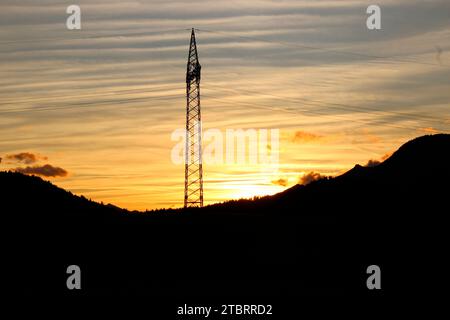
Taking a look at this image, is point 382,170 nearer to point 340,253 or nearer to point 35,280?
point 340,253

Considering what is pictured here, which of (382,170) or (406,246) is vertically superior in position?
(382,170)

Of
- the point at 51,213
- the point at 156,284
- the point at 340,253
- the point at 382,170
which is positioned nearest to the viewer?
the point at 156,284

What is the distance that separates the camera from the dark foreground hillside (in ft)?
285

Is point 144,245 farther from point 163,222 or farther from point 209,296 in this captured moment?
point 209,296

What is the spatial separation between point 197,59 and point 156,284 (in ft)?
119

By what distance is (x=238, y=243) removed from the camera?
9925cm

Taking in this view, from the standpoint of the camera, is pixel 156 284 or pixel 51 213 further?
pixel 51 213

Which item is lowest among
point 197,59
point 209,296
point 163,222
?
point 209,296

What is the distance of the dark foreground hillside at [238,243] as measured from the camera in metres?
86.8

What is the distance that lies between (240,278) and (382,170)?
168ft

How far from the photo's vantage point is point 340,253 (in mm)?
Answer: 97438
